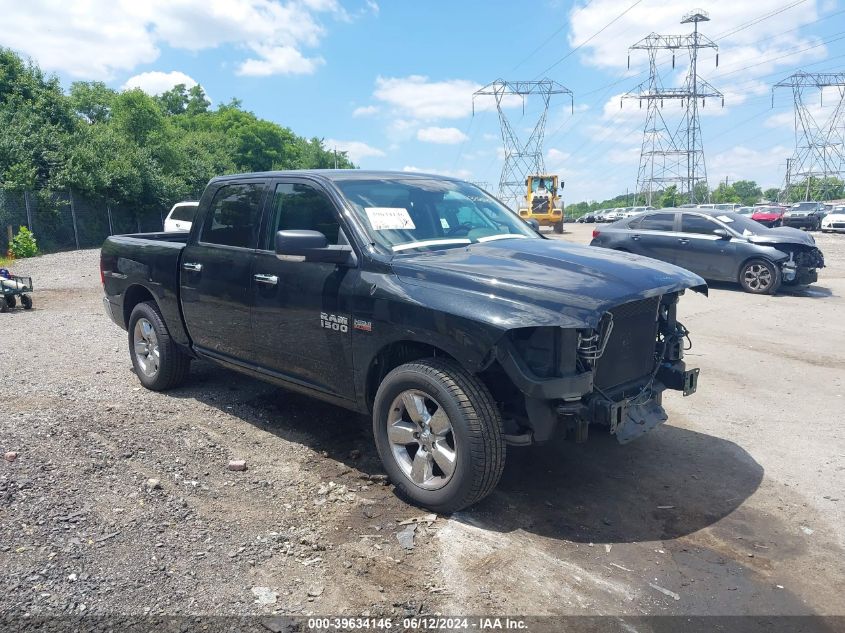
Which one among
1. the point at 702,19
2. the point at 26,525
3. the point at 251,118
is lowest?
the point at 26,525

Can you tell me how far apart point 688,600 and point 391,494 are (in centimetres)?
180

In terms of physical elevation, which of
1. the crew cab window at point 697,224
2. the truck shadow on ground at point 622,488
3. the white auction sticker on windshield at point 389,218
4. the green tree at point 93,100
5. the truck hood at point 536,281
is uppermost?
the green tree at point 93,100

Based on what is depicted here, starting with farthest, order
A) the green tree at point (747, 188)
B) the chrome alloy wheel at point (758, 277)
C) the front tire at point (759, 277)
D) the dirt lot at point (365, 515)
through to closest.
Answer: the green tree at point (747, 188) → the chrome alloy wheel at point (758, 277) → the front tire at point (759, 277) → the dirt lot at point (365, 515)

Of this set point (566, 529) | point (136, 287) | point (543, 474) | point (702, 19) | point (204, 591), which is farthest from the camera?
point (702, 19)

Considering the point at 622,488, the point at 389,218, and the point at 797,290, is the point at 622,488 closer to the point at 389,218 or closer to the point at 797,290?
the point at 389,218

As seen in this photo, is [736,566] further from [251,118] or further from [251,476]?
[251,118]

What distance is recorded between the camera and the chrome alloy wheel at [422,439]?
3.82 m

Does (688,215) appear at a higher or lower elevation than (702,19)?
lower

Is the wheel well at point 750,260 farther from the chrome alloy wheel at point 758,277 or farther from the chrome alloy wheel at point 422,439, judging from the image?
the chrome alloy wheel at point 422,439

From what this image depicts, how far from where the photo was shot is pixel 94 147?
94.0 feet

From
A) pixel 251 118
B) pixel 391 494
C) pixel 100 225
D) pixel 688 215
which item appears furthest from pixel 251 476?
pixel 251 118

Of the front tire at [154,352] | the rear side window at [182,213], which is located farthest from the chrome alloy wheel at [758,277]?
the rear side window at [182,213]

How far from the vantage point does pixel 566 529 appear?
12.6 ft

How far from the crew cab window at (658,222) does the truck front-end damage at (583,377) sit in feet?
35.0
